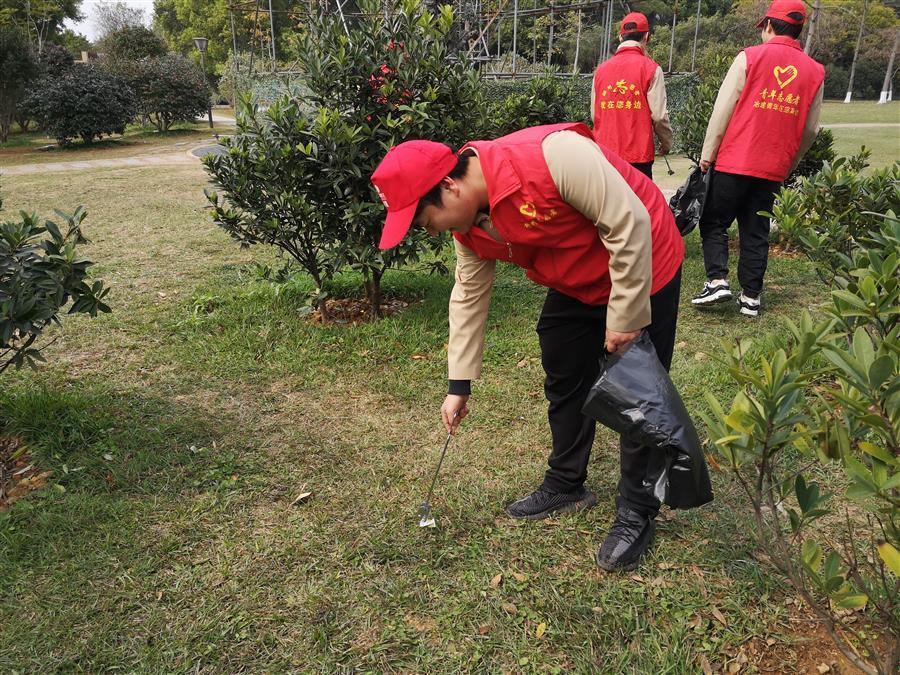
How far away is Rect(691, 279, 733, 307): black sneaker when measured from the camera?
16.4 ft

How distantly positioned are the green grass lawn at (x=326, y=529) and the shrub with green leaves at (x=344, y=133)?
2.25 feet

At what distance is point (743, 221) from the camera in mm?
5016

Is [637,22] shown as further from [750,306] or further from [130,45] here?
[130,45]

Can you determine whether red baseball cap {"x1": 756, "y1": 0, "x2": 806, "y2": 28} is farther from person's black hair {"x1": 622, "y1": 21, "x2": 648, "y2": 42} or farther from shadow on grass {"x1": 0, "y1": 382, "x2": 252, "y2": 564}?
shadow on grass {"x1": 0, "y1": 382, "x2": 252, "y2": 564}

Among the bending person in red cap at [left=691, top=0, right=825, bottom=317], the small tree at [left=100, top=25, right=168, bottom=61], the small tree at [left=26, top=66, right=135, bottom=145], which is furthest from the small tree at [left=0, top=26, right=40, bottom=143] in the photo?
the bending person in red cap at [left=691, top=0, right=825, bottom=317]

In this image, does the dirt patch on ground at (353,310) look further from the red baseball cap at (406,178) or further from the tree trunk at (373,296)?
the red baseball cap at (406,178)

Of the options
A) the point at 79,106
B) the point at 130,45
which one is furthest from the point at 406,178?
the point at 130,45

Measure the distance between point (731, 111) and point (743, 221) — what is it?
78 centimetres

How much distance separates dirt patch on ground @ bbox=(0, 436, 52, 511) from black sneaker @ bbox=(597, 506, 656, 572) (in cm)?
241

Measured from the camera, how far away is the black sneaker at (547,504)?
2.88m

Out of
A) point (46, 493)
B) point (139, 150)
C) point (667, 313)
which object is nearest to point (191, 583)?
point (46, 493)

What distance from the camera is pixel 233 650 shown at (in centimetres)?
227

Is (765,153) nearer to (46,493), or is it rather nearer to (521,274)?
(521,274)

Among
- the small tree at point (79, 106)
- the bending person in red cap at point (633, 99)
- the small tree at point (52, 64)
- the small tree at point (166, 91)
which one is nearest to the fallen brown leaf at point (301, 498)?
the bending person in red cap at point (633, 99)
